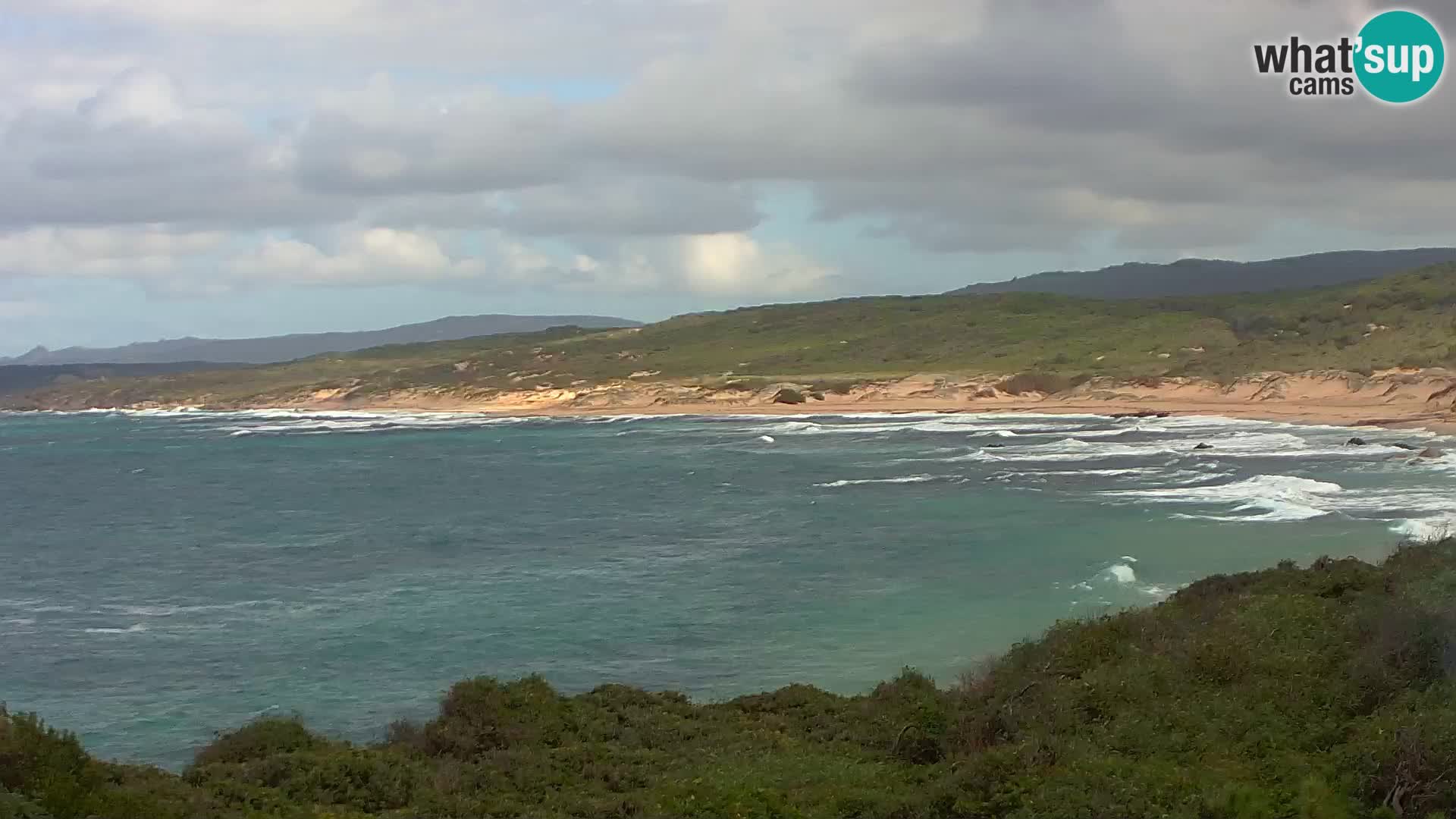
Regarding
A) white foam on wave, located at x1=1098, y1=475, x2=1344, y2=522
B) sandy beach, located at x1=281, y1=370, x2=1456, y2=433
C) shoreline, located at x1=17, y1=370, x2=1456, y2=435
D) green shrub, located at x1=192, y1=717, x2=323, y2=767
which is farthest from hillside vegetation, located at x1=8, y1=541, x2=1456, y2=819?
sandy beach, located at x1=281, y1=370, x2=1456, y2=433

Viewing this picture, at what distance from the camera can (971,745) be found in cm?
1506

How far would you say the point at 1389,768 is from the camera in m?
12.1

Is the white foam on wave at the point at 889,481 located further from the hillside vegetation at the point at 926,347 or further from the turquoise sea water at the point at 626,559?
the hillside vegetation at the point at 926,347

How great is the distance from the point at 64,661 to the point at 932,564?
22378 millimetres

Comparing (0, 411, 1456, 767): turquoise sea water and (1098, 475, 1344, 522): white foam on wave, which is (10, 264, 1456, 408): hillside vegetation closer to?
(0, 411, 1456, 767): turquoise sea water

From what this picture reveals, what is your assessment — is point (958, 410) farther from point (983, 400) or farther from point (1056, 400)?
point (1056, 400)

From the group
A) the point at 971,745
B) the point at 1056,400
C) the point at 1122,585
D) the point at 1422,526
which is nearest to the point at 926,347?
the point at 1056,400

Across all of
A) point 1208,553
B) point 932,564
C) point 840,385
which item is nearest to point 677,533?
point 932,564

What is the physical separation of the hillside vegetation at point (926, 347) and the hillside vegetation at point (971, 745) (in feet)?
256

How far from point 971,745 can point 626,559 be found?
25.1 meters

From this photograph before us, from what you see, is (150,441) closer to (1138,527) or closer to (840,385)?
(840,385)

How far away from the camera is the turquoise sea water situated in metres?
25.1

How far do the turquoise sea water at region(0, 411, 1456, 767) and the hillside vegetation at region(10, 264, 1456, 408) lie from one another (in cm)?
3434

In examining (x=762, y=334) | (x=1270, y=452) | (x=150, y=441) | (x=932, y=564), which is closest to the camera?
(x=932, y=564)
